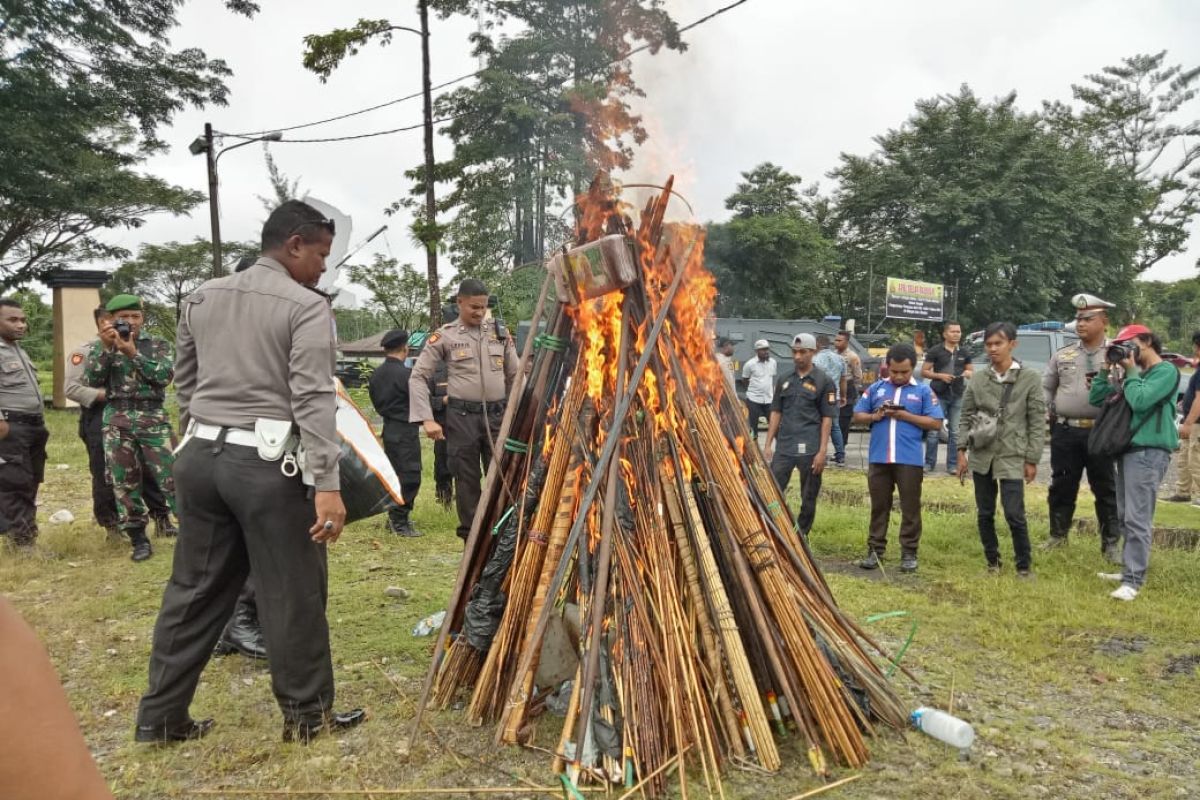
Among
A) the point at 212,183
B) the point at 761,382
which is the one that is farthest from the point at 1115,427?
the point at 212,183

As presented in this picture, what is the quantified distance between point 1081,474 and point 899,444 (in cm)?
154

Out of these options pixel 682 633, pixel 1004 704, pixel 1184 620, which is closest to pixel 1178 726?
pixel 1004 704

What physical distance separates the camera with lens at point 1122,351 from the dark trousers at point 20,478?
8.00 metres

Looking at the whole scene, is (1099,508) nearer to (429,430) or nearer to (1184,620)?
(1184,620)

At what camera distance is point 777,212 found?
105ft

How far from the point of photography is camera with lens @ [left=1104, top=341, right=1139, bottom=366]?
549cm

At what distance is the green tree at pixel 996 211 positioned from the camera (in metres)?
30.1

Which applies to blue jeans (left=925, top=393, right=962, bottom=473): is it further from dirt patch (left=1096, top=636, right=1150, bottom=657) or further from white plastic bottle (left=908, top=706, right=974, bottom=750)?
white plastic bottle (left=908, top=706, right=974, bottom=750)

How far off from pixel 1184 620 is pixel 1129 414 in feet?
4.52

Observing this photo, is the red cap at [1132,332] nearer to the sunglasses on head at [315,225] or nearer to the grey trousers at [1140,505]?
the grey trousers at [1140,505]

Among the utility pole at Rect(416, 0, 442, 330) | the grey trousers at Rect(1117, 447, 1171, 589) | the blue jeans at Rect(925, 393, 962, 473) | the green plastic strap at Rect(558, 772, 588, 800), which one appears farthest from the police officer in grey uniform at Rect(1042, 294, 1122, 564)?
the utility pole at Rect(416, 0, 442, 330)

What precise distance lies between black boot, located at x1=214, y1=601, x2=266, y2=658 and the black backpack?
5464 mm

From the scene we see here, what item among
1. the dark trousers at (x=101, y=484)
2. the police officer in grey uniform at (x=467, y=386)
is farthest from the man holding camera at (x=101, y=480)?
the police officer in grey uniform at (x=467, y=386)

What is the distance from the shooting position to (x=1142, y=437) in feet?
17.5
